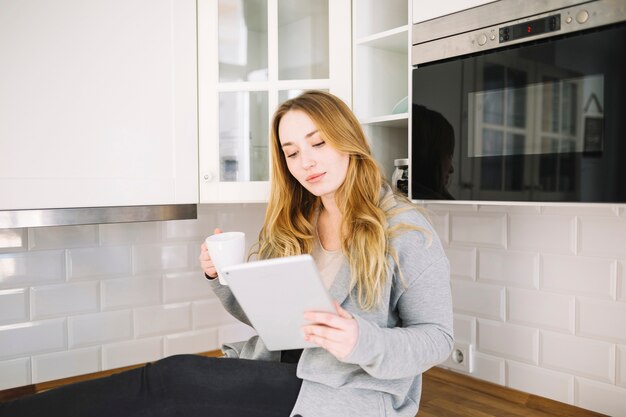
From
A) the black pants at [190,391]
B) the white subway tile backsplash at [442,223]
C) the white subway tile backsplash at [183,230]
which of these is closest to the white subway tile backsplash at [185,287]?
the white subway tile backsplash at [183,230]

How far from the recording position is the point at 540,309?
4.57ft

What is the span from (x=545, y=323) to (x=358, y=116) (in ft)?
2.36

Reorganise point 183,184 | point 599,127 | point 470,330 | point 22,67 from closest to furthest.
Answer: point 599,127 → point 22,67 → point 183,184 → point 470,330

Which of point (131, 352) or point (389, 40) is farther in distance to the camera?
point (131, 352)

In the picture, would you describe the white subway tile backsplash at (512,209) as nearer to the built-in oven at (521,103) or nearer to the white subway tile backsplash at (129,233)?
the built-in oven at (521,103)

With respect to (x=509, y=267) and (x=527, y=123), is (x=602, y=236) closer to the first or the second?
(x=509, y=267)

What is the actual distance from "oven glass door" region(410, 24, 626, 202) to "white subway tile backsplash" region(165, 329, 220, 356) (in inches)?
37.9

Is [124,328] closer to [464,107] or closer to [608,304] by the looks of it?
Result: [464,107]

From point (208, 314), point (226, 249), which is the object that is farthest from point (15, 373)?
point (226, 249)

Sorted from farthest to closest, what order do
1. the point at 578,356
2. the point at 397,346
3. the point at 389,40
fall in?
the point at 389,40 < the point at 578,356 < the point at 397,346

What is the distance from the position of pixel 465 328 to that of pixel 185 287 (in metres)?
0.90

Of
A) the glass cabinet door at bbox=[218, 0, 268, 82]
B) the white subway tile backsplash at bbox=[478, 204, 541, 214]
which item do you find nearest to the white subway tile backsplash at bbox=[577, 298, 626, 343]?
the white subway tile backsplash at bbox=[478, 204, 541, 214]

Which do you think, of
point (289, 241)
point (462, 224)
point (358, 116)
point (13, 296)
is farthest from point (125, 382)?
point (462, 224)

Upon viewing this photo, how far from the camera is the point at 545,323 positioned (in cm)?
138
